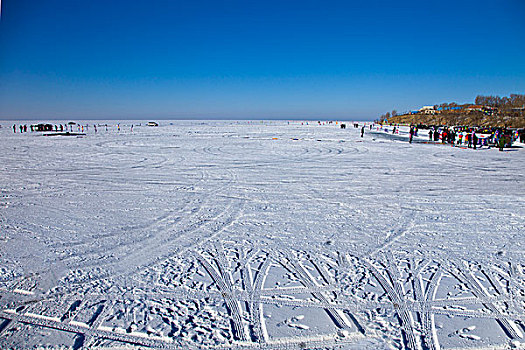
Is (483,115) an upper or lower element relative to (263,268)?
upper

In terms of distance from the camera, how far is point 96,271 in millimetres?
4594

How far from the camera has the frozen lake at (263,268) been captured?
11.0 feet

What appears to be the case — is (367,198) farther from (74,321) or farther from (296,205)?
(74,321)

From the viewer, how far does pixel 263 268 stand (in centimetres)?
472

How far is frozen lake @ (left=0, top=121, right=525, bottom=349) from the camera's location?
3.34 metres

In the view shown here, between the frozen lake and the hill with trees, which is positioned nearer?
the frozen lake

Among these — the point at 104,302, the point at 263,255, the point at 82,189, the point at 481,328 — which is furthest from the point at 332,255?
the point at 82,189

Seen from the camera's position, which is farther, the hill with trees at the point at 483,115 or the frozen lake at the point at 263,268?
the hill with trees at the point at 483,115

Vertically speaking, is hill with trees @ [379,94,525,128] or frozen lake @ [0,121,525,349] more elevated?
hill with trees @ [379,94,525,128]

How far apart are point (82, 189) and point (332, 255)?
27.9ft

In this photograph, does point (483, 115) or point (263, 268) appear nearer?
point (263, 268)

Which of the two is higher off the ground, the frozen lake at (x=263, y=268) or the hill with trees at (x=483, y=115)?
the hill with trees at (x=483, y=115)

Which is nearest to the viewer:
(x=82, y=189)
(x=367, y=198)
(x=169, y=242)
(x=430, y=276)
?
(x=430, y=276)

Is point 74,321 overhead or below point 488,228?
below
